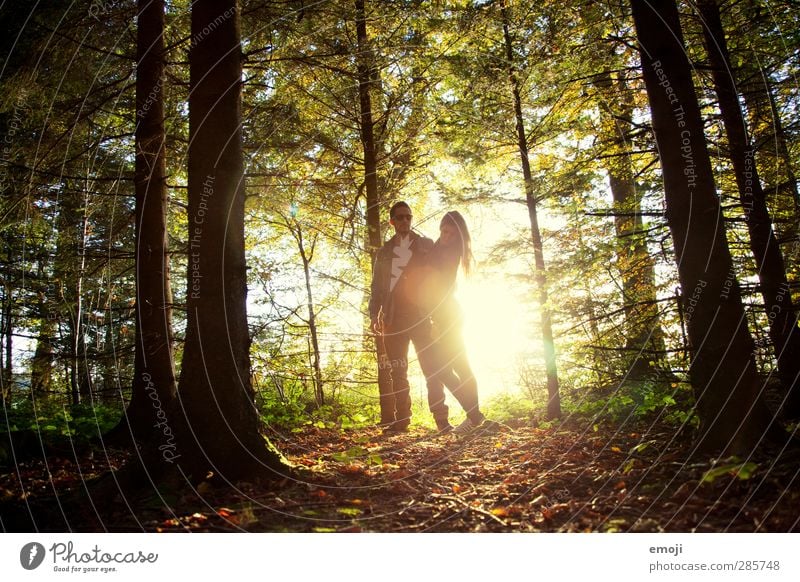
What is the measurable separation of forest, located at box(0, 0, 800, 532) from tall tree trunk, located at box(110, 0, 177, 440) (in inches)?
1.4

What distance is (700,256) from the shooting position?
391 cm

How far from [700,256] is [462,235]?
3.04m

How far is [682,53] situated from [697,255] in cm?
185

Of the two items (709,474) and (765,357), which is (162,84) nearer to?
(709,474)

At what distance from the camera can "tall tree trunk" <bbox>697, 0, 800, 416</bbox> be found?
4473mm

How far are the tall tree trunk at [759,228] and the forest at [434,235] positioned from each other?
3 centimetres

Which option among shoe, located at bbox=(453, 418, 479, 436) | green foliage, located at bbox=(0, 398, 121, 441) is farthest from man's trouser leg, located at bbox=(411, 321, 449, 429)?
green foliage, located at bbox=(0, 398, 121, 441)

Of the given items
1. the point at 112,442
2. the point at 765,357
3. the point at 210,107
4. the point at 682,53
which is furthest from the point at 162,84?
the point at 765,357
